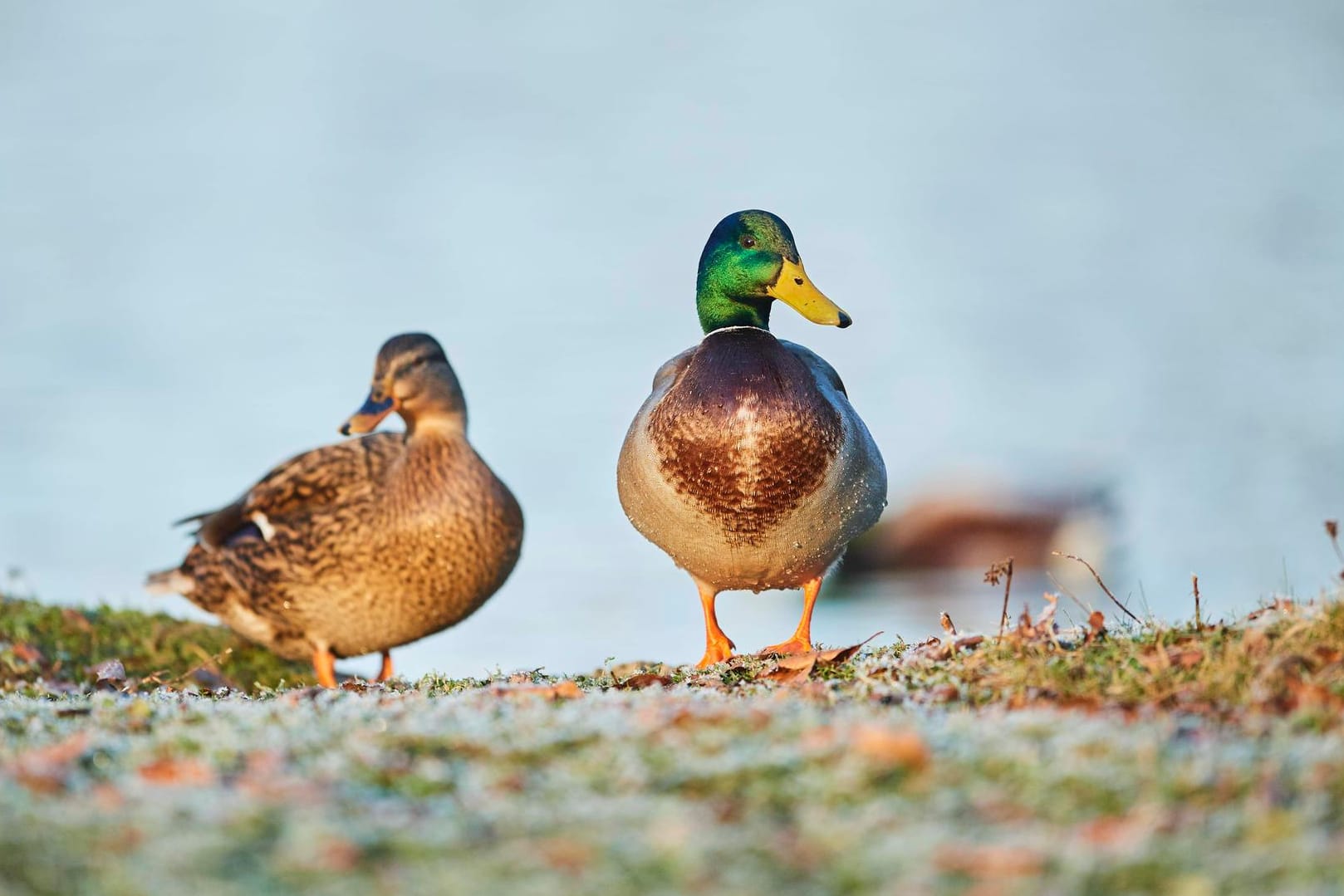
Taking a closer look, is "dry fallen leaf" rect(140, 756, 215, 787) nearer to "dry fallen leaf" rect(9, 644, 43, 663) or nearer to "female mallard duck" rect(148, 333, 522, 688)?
"female mallard duck" rect(148, 333, 522, 688)

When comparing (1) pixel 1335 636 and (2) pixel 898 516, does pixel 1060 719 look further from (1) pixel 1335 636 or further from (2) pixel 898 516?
(2) pixel 898 516

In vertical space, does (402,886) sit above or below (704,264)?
below

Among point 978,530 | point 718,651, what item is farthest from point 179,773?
point 978,530

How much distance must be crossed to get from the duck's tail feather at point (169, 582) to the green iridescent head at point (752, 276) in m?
3.43

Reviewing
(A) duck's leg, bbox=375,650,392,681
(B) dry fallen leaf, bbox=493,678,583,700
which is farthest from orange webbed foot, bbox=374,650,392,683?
(B) dry fallen leaf, bbox=493,678,583,700

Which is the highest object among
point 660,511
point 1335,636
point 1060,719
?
point 660,511

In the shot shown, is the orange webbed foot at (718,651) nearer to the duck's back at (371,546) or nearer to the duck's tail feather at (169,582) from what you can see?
the duck's back at (371,546)

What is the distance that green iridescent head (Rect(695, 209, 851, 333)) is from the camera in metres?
6.46

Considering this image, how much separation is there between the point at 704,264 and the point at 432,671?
221 cm

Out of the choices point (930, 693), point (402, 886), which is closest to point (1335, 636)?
point (930, 693)

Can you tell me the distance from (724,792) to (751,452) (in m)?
3.17

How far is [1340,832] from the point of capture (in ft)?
7.88

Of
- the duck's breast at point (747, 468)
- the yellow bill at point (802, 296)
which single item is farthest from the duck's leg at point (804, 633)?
the yellow bill at point (802, 296)

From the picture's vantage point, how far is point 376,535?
7145mm
